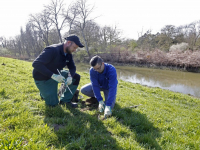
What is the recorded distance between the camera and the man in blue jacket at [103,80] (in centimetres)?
286

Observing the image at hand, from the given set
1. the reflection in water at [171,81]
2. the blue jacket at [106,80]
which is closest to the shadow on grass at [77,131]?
the blue jacket at [106,80]

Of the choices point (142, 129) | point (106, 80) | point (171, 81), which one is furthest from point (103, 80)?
point (171, 81)

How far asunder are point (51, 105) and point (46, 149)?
143cm

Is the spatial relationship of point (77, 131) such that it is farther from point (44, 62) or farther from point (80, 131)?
point (44, 62)

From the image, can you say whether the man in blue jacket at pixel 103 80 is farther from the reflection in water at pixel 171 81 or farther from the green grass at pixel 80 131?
the reflection in water at pixel 171 81

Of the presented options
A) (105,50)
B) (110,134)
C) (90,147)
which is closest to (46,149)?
(90,147)

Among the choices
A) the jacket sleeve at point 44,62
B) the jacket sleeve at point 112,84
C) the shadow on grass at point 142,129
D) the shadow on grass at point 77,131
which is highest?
the jacket sleeve at point 44,62

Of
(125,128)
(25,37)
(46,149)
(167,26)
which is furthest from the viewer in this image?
(25,37)

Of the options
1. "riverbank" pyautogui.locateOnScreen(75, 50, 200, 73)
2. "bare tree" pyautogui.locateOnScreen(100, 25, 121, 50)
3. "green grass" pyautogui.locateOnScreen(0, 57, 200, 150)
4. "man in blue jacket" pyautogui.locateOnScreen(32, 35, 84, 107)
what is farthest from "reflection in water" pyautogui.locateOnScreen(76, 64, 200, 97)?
"bare tree" pyautogui.locateOnScreen(100, 25, 121, 50)

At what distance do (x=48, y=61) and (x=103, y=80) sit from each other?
1467 millimetres

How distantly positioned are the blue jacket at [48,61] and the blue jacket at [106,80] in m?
0.83

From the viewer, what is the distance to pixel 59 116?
255 centimetres

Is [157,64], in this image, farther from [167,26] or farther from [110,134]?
[110,134]

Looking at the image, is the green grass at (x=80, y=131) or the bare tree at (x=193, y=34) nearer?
the green grass at (x=80, y=131)
